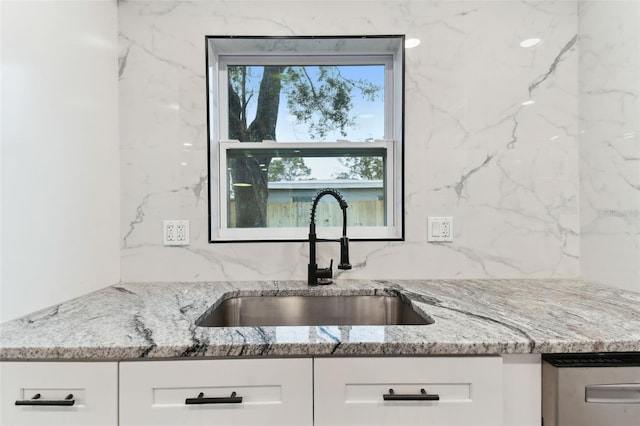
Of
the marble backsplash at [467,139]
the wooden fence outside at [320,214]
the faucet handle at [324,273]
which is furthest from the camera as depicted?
the wooden fence outside at [320,214]

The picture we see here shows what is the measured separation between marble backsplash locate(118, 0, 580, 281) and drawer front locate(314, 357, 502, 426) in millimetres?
700

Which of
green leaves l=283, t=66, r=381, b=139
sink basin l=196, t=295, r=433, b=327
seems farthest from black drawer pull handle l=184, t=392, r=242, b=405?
green leaves l=283, t=66, r=381, b=139

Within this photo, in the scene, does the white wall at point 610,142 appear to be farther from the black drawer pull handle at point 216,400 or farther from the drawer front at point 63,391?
the drawer front at point 63,391

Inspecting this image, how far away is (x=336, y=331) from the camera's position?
33.7 inches

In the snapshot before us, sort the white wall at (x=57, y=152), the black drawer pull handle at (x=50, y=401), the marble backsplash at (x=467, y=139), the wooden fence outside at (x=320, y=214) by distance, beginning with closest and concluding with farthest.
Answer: the black drawer pull handle at (x=50, y=401), the white wall at (x=57, y=152), the marble backsplash at (x=467, y=139), the wooden fence outside at (x=320, y=214)

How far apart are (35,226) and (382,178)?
1.34 metres

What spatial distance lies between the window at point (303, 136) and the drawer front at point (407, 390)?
0.78m

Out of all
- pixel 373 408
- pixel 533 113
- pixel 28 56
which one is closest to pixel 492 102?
pixel 533 113

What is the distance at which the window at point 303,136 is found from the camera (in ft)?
5.19

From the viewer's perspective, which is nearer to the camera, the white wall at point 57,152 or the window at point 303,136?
the white wall at point 57,152

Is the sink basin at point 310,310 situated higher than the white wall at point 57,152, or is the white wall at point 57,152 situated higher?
the white wall at point 57,152

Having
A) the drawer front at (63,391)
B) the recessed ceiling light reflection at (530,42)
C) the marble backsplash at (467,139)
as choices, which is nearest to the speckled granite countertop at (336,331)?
the drawer front at (63,391)

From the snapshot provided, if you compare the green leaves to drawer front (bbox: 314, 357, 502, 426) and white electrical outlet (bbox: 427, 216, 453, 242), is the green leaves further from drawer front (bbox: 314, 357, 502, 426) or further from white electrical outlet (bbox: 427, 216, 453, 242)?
drawer front (bbox: 314, 357, 502, 426)

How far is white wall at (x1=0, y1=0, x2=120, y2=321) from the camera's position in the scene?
0.96 meters
